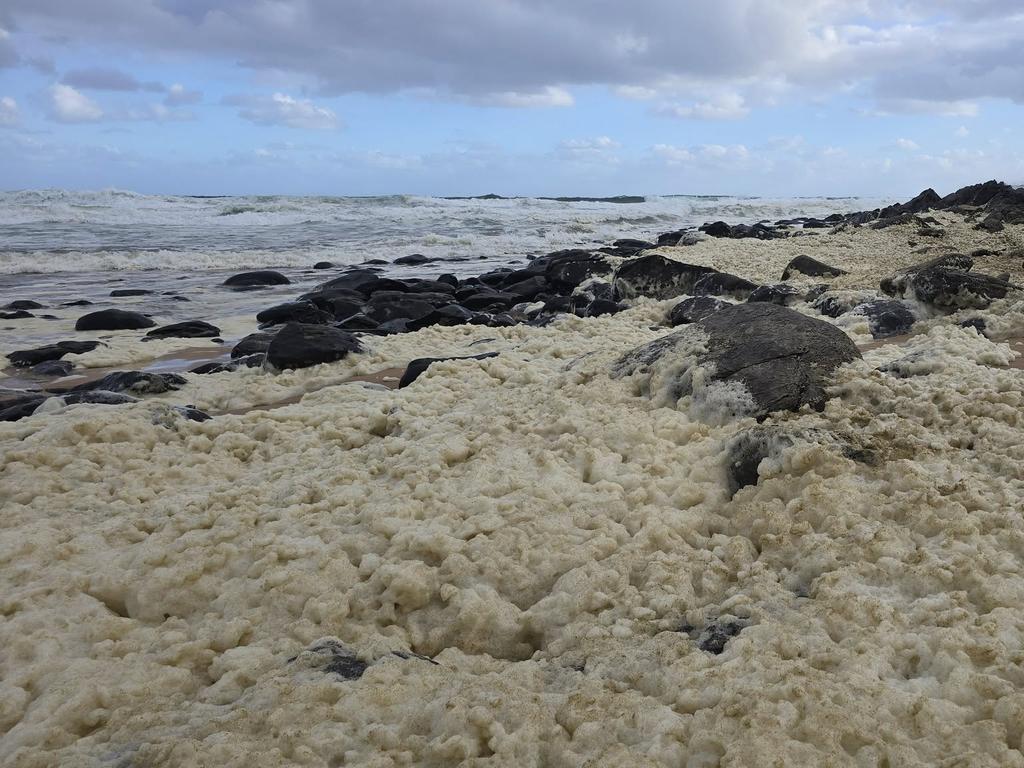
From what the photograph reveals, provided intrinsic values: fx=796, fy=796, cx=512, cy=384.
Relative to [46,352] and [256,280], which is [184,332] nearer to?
[46,352]

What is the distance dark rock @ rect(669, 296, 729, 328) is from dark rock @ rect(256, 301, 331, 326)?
4.88m

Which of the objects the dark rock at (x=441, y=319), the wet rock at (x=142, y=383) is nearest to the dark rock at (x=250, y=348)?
the wet rock at (x=142, y=383)

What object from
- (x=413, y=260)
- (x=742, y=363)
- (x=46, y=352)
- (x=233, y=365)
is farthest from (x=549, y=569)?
(x=413, y=260)

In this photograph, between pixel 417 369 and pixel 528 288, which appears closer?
pixel 417 369

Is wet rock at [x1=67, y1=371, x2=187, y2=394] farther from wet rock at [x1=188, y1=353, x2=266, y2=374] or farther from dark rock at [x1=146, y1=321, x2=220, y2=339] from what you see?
dark rock at [x1=146, y1=321, x2=220, y2=339]

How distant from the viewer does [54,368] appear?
Answer: 8148 mm

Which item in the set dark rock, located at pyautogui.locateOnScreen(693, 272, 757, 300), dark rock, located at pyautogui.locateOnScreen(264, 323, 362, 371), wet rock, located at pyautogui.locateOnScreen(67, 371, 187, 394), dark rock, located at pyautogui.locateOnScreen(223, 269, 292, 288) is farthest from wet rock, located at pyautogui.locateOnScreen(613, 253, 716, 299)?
dark rock, located at pyautogui.locateOnScreen(223, 269, 292, 288)

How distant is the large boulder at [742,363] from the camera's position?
3990mm

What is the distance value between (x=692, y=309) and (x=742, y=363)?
13.3 feet

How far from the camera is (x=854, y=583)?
8.24ft

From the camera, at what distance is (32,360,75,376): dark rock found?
809 cm

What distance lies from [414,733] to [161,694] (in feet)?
2.72

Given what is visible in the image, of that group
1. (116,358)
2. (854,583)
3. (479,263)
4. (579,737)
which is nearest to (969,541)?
(854,583)

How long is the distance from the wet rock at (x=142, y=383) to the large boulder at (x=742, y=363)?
394cm
